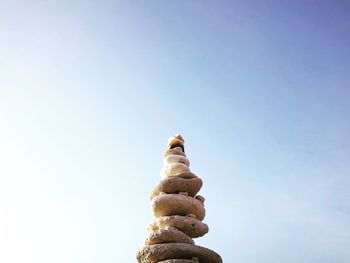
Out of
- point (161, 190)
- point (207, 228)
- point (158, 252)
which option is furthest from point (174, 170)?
point (158, 252)

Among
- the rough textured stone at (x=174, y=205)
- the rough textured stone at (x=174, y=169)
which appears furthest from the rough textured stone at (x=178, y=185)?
the rough textured stone at (x=174, y=169)

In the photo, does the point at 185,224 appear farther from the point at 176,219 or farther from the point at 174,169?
the point at 174,169

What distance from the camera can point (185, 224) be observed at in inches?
514

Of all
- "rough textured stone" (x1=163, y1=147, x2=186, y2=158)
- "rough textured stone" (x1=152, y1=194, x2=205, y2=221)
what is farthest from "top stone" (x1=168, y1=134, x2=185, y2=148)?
"rough textured stone" (x1=152, y1=194, x2=205, y2=221)

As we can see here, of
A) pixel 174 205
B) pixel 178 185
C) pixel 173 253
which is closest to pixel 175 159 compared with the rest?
pixel 178 185

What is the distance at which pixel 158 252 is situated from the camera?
1190 centimetres

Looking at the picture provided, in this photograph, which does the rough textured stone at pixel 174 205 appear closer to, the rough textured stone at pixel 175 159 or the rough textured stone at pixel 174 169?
the rough textured stone at pixel 174 169

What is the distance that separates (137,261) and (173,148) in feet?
19.2

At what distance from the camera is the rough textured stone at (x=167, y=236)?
12.4m

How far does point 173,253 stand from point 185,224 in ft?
4.87

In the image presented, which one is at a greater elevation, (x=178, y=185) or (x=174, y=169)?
(x=174, y=169)

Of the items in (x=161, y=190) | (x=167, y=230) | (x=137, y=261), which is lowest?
(x=137, y=261)

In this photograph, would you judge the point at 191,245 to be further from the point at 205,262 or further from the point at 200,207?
the point at 200,207

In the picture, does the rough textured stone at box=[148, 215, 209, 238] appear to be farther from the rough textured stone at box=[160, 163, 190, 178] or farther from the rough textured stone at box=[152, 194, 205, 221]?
the rough textured stone at box=[160, 163, 190, 178]
